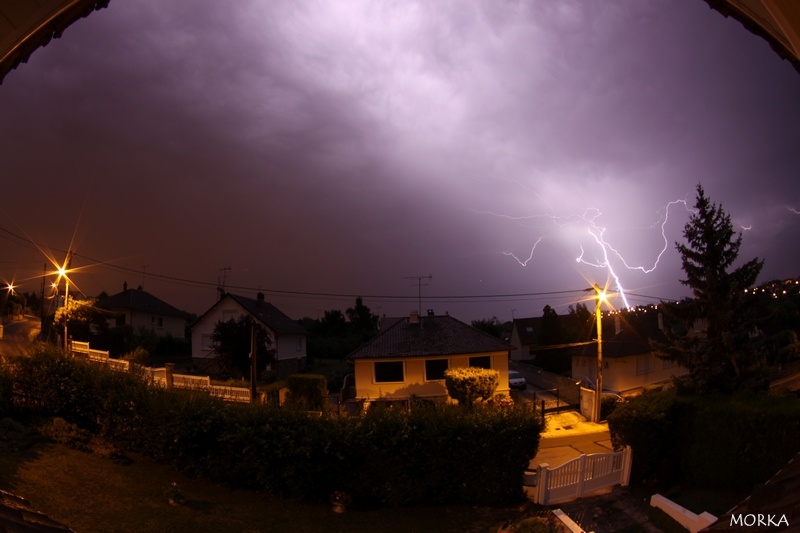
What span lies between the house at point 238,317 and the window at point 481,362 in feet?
53.7

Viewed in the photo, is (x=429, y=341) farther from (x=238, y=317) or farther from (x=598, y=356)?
(x=238, y=317)

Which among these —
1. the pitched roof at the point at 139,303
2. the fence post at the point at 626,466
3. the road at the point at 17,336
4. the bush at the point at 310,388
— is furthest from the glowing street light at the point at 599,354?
the pitched roof at the point at 139,303

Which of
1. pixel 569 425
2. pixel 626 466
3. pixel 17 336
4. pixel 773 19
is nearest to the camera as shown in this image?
pixel 773 19

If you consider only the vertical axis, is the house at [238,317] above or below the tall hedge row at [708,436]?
above

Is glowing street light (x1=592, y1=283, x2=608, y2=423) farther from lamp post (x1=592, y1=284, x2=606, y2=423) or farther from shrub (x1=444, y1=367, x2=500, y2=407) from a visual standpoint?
shrub (x1=444, y1=367, x2=500, y2=407)

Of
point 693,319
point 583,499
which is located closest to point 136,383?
point 583,499

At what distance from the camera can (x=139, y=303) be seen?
5222 centimetres

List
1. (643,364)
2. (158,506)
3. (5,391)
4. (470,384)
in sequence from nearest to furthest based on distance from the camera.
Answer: (158,506), (5,391), (470,384), (643,364)

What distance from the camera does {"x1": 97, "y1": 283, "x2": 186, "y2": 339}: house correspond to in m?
50.4

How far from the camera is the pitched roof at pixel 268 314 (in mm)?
41219

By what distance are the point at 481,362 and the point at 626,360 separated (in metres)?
12.0

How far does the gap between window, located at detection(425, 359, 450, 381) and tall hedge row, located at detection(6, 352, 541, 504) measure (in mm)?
16037

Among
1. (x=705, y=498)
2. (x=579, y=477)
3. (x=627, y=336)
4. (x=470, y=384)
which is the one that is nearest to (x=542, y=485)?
(x=579, y=477)

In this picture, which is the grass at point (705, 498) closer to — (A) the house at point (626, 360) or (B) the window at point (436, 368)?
(B) the window at point (436, 368)
